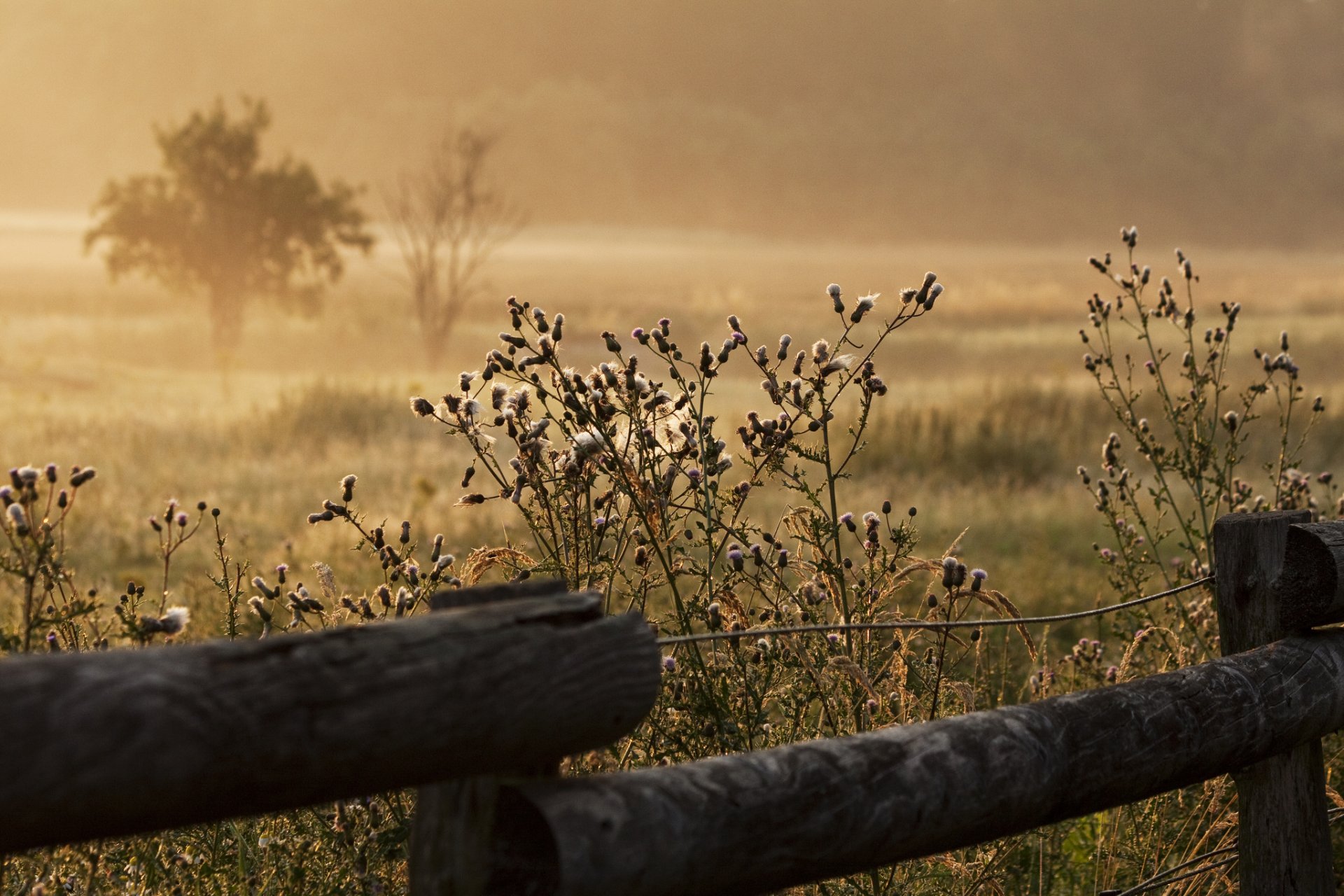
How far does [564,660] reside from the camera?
1.81 m

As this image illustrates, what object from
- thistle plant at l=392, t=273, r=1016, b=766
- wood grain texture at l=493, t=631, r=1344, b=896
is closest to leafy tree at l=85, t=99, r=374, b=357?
thistle plant at l=392, t=273, r=1016, b=766

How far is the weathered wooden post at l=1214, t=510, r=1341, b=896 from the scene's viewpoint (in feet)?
10.2

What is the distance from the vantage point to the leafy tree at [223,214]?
42.0m

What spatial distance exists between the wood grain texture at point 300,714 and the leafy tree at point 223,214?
42.7 m

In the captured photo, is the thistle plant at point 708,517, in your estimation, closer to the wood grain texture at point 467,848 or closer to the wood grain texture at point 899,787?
the wood grain texture at point 899,787

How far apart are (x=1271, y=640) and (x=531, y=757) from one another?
7.18 ft

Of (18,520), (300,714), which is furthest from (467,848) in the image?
(18,520)

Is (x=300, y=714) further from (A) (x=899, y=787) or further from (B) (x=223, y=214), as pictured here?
(B) (x=223, y=214)

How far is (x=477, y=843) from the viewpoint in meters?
1.84

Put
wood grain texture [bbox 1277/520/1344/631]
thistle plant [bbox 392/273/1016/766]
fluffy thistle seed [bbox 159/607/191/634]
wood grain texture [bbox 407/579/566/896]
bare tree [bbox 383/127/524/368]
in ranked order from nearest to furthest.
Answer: wood grain texture [bbox 407/579/566/896], fluffy thistle seed [bbox 159/607/191/634], wood grain texture [bbox 1277/520/1344/631], thistle plant [bbox 392/273/1016/766], bare tree [bbox 383/127/524/368]

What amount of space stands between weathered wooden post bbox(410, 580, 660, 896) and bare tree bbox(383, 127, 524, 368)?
123 feet

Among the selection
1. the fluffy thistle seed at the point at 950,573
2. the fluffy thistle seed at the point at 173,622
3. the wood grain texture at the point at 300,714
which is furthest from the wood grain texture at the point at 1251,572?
the fluffy thistle seed at the point at 173,622

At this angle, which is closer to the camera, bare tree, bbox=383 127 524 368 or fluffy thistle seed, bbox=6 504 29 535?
fluffy thistle seed, bbox=6 504 29 535

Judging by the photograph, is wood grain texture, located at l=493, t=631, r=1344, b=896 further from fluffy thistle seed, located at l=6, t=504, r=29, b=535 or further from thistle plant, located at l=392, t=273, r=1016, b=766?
fluffy thistle seed, located at l=6, t=504, r=29, b=535
